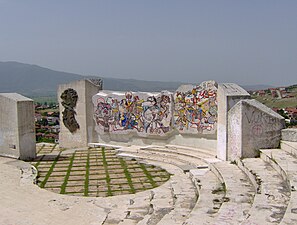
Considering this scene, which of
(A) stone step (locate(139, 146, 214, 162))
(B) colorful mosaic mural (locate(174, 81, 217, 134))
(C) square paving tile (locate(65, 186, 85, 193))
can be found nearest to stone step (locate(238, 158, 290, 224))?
(A) stone step (locate(139, 146, 214, 162))

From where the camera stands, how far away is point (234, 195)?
825 cm

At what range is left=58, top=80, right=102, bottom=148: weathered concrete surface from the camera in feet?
60.7

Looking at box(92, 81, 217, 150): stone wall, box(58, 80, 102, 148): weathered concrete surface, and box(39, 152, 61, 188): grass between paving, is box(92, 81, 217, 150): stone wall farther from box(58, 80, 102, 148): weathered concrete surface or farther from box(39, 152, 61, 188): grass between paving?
Answer: box(39, 152, 61, 188): grass between paving

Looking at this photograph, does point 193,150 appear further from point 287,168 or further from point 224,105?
point 287,168

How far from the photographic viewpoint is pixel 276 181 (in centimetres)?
852

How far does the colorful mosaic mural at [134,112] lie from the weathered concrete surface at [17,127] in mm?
3769

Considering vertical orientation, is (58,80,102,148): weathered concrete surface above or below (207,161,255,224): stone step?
above

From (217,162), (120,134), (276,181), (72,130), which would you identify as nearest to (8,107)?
(72,130)

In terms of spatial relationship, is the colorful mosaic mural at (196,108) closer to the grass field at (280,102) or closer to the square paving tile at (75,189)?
the square paving tile at (75,189)

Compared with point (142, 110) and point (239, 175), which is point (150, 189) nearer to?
point (239, 175)

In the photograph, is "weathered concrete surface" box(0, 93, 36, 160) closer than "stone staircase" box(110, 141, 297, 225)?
No

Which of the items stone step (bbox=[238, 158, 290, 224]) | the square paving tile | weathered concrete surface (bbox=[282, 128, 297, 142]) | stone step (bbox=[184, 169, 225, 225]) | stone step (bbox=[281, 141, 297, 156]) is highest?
weathered concrete surface (bbox=[282, 128, 297, 142])

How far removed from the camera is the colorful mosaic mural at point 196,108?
14.3 meters

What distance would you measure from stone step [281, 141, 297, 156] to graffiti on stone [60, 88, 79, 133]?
1096 cm
